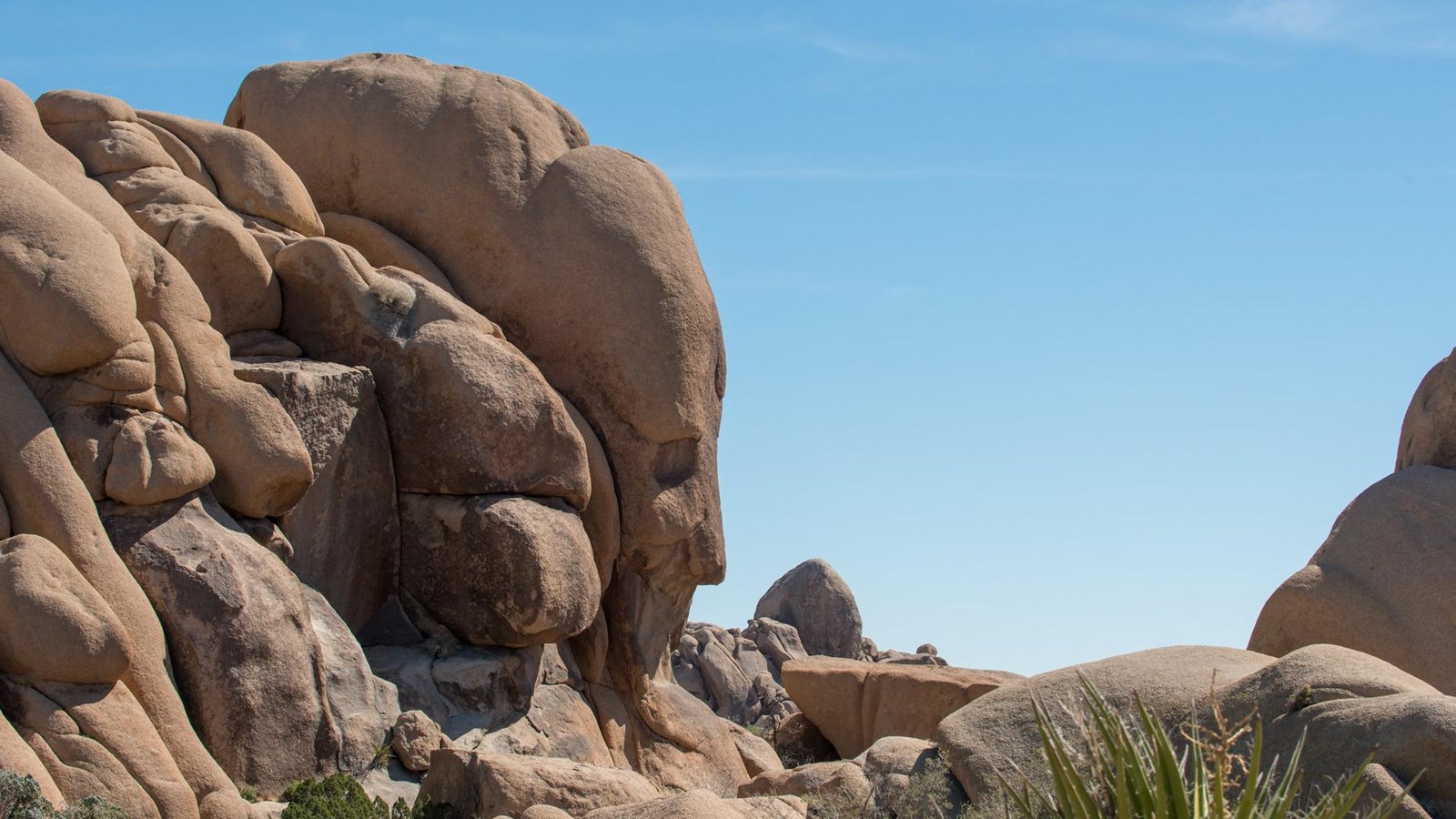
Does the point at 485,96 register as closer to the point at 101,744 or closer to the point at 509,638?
the point at 509,638

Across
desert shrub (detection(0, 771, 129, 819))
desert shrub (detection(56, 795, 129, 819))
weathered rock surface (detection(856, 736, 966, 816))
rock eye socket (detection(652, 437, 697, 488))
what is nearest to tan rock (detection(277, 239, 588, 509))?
Answer: rock eye socket (detection(652, 437, 697, 488))

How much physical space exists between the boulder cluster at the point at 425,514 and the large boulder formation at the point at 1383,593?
0.04 metres

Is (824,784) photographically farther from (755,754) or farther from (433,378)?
(755,754)

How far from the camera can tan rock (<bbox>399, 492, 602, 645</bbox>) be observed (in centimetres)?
1822

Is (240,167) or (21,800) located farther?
(240,167)

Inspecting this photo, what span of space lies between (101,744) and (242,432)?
11.9 feet

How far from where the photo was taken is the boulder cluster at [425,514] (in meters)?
13.9

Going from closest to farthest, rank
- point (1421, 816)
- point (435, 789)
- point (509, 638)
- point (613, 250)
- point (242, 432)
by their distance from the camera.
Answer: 1. point (1421, 816)
2. point (435, 789)
3. point (242, 432)
4. point (509, 638)
5. point (613, 250)

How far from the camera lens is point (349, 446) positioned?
17938mm

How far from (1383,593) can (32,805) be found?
14381mm

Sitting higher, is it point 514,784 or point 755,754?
point 514,784

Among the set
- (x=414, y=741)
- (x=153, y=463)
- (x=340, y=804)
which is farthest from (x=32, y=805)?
(x=414, y=741)

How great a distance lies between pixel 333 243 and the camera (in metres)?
19.0

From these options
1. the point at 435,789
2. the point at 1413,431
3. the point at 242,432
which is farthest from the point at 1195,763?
the point at 1413,431
